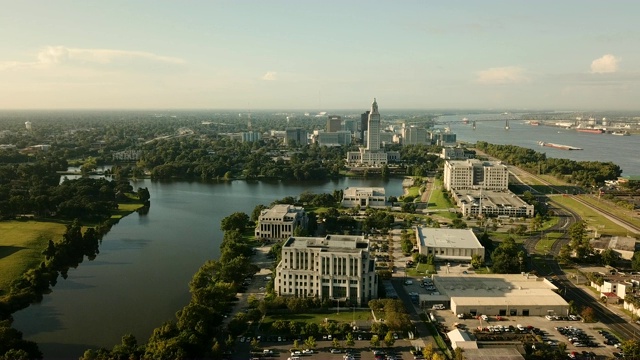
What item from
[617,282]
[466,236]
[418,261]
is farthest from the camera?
[466,236]

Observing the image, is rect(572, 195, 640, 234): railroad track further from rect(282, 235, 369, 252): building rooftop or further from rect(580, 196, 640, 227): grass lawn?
rect(282, 235, 369, 252): building rooftop

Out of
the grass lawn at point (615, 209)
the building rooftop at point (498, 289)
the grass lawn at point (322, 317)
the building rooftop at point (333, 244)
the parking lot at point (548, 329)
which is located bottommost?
the parking lot at point (548, 329)

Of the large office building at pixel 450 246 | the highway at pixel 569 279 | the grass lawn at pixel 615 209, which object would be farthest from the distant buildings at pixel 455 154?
the large office building at pixel 450 246

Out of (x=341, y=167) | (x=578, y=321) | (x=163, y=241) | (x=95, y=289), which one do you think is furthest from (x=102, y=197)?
(x=578, y=321)

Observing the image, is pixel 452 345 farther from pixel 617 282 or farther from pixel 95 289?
pixel 95 289

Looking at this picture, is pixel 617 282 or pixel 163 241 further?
pixel 163 241

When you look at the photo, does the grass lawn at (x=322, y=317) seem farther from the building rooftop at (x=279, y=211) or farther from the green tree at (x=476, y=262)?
the building rooftop at (x=279, y=211)

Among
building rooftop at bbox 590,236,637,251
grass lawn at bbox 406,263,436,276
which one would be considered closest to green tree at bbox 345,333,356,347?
grass lawn at bbox 406,263,436,276

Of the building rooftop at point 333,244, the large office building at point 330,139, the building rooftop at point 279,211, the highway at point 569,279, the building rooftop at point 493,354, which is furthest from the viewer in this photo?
the large office building at point 330,139
